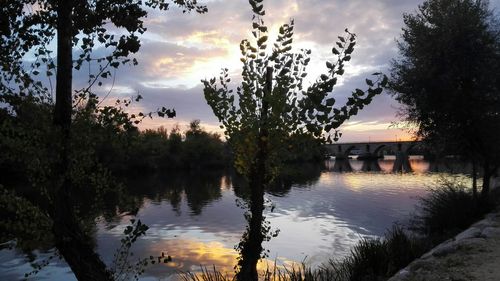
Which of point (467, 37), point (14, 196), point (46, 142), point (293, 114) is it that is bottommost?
point (14, 196)

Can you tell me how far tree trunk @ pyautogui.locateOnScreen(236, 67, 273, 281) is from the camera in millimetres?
5703

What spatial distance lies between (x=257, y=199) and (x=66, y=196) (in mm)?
2467

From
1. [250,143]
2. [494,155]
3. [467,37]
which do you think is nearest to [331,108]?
[250,143]

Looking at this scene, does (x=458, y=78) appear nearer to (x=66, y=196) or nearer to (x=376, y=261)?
(x=376, y=261)

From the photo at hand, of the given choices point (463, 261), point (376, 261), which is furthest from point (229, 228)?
point (463, 261)

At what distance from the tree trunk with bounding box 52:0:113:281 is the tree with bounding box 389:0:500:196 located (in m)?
16.2

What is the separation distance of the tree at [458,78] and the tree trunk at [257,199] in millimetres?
14114

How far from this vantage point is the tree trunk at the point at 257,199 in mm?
5703

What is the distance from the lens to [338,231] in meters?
26.5

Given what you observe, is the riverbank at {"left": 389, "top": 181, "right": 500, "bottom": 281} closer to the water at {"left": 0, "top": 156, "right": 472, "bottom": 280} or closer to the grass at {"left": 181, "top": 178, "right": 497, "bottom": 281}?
the grass at {"left": 181, "top": 178, "right": 497, "bottom": 281}

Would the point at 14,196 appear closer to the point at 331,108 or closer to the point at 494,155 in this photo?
the point at 331,108

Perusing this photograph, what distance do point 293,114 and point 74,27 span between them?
259 cm

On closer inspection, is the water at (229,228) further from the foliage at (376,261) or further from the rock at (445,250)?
the rock at (445,250)

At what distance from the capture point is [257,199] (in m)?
6.17
